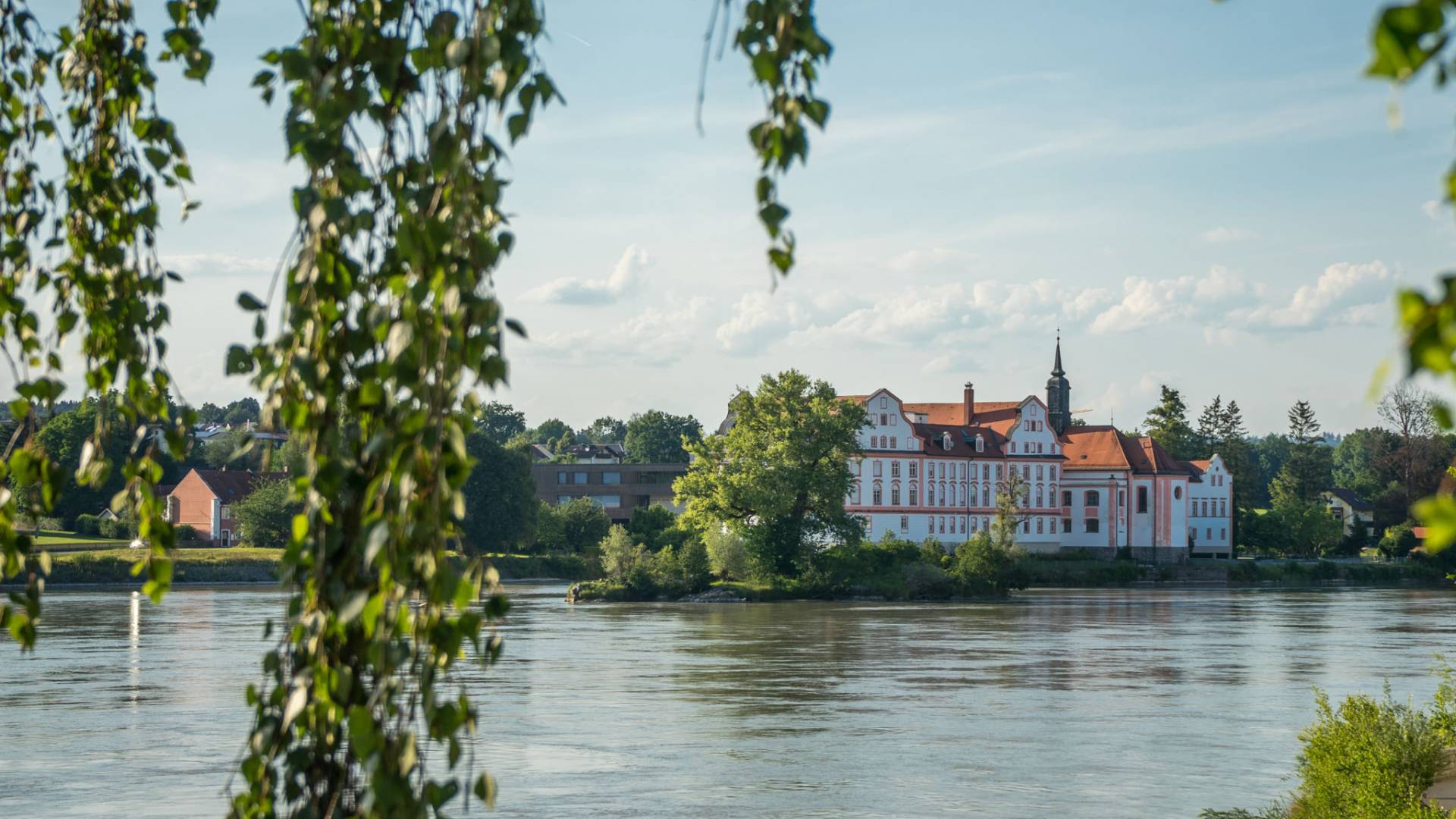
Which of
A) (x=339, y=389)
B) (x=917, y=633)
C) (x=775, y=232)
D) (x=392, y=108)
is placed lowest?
(x=917, y=633)

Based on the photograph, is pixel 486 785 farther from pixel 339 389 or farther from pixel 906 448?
pixel 906 448

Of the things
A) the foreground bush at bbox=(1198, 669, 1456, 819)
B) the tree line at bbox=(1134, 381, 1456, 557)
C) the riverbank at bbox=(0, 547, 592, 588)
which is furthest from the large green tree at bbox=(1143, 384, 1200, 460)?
the foreground bush at bbox=(1198, 669, 1456, 819)

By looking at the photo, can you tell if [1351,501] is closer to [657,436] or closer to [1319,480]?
[1319,480]

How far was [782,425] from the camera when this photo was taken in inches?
2726

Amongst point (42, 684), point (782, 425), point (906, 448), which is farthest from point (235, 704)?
point (906, 448)

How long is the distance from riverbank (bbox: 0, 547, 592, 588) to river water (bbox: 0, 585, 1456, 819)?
22.8 meters

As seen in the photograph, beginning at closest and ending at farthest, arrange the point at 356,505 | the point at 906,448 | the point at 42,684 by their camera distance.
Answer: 1. the point at 356,505
2. the point at 42,684
3. the point at 906,448

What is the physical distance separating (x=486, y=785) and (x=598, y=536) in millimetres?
94066

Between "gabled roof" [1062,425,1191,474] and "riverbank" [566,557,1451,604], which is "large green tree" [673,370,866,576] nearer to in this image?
"riverbank" [566,557,1451,604]

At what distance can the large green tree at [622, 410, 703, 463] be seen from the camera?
557 ft

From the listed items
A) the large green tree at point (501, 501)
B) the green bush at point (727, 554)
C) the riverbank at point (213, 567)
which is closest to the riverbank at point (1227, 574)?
the green bush at point (727, 554)

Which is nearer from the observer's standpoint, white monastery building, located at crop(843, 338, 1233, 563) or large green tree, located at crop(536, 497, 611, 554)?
white monastery building, located at crop(843, 338, 1233, 563)

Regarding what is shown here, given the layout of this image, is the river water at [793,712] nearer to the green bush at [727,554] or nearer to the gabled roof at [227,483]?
the green bush at [727,554]

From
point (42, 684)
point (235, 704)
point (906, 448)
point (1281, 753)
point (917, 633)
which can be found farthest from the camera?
point (906, 448)
